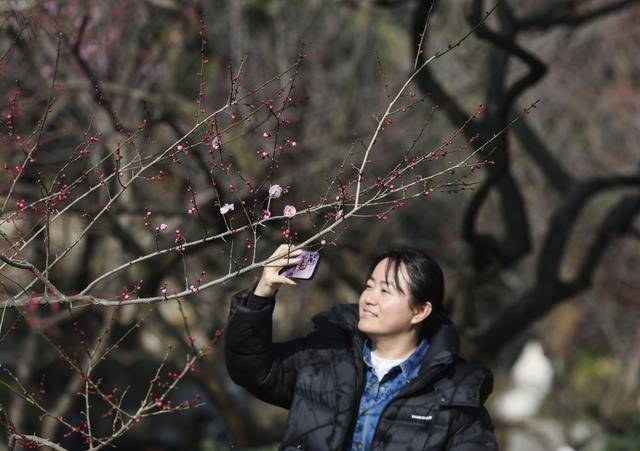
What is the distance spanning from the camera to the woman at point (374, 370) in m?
2.84

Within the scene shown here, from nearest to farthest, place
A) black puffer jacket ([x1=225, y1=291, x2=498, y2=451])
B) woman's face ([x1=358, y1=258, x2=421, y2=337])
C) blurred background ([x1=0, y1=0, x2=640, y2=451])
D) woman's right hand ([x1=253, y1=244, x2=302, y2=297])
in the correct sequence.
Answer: woman's right hand ([x1=253, y1=244, x2=302, y2=297]), black puffer jacket ([x1=225, y1=291, x2=498, y2=451]), woman's face ([x1=358, y1=258, x2=421, y2=337]), blurred background ([x1=0, y1=0, x2=640, y2=451])

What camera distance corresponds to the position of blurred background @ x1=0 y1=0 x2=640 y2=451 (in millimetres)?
5652

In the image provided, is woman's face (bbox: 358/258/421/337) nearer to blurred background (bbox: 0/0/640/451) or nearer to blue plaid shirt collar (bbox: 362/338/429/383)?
blue plaid shirt collar (bbox: 362/338/429/383)

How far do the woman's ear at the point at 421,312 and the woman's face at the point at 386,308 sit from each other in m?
0.01

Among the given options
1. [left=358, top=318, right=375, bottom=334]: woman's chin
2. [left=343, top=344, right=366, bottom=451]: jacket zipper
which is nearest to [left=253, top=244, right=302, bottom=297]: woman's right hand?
[left=358, top=318, right=375, bottom=334]: woman's chin

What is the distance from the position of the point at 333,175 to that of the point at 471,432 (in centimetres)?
725

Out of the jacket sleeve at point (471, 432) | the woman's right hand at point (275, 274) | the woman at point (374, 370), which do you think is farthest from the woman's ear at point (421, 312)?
the woman's right hand at point (275, 274)

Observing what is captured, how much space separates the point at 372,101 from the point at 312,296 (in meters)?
2.95

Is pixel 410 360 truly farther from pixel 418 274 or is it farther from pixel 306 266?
pixel 306 266

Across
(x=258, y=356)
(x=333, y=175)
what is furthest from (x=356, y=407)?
(x=333, y=175)

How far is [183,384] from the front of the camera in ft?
37.3

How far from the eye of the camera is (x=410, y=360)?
118 inches

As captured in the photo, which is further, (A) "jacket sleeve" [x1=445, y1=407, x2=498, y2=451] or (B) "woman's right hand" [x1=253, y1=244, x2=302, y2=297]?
(A) "jacket sleeve" [x1=445, y1=407, x2=498, y2=451]

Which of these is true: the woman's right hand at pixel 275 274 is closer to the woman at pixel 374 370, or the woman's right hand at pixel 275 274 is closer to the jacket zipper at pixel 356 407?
the woman at pixel 374 370
